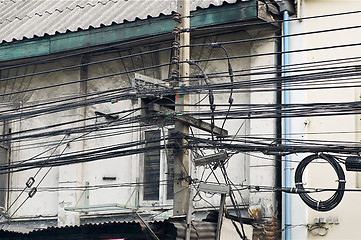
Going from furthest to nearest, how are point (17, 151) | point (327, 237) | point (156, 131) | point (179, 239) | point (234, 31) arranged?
1. point (17, 151)
2. point (156, 131)
3. point (234, 31)
4. point (327, 237)
5. point (179, 239)

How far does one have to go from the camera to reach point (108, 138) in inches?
708

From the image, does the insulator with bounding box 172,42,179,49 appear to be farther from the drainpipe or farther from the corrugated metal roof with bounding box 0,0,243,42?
the corrugated metal roof with bounding box 0,0,243,42

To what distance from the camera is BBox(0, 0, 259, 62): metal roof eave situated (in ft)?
51.6

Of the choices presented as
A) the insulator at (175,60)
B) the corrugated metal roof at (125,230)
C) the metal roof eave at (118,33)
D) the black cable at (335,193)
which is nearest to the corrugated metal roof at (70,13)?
the metal roof eave at (118,33)

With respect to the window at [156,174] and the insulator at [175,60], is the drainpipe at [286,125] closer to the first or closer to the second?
the insulator at [175,60]

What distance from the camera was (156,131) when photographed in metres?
17.5

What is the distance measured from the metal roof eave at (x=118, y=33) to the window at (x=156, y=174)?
199 centimetres

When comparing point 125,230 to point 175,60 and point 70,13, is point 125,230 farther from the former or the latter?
point 70,13

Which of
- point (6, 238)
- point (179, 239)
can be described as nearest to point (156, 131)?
point (6, 238)

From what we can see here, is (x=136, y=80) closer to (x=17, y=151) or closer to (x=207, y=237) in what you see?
(x=207, y=237)

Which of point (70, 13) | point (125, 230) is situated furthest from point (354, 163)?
point (70, 13)

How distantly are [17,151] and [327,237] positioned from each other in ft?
23.9

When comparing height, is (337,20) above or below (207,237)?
above

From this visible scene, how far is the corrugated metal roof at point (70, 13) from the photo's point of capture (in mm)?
17200
